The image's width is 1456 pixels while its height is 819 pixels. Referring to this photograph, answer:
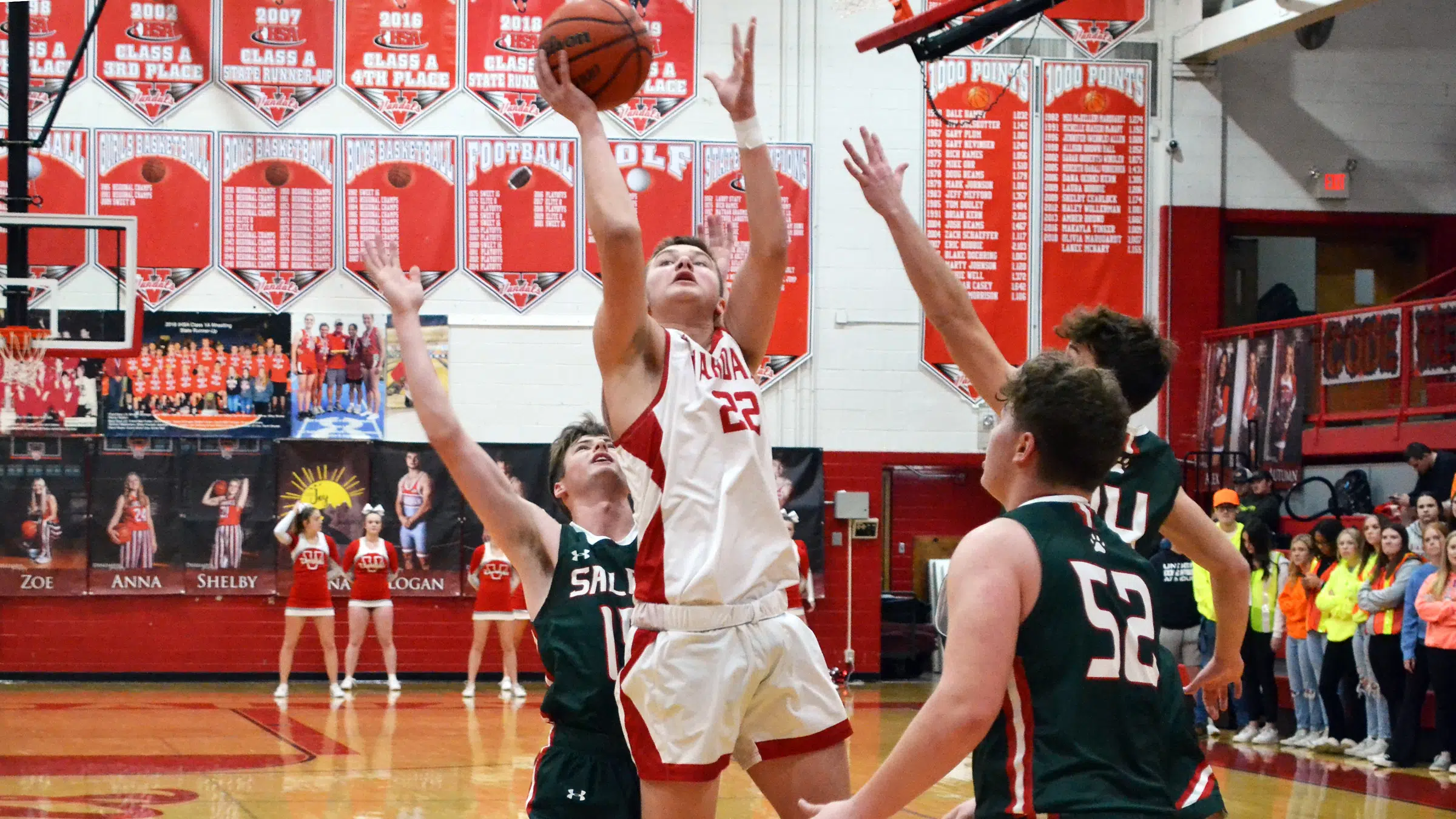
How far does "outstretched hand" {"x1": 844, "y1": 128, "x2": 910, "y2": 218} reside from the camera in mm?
3396

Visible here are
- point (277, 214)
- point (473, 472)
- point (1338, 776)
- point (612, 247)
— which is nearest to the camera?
point (612, 247)

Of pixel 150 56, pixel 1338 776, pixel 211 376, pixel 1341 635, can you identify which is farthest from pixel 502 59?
pixel 1338 776

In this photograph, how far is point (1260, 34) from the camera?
14.9 metres

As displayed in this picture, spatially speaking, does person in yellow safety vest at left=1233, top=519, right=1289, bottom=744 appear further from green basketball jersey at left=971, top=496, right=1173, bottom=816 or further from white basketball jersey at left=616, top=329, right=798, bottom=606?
green basketball jersey at left=971, top=496, right=1173, bottom=816

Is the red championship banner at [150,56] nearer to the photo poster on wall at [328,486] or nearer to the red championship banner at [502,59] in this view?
the red championship banner at [502,59]

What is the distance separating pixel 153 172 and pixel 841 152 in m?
7.00

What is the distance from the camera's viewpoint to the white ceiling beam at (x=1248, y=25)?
1409cm

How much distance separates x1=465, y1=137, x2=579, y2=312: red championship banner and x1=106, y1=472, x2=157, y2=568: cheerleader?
3888mm

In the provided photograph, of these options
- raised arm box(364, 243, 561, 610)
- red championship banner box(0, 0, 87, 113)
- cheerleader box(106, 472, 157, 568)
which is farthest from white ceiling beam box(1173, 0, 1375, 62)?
→ raised arm box(364, 243, 561, 610)

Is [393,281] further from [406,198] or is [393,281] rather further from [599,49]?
[406,198]

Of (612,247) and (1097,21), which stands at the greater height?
(1097,21)

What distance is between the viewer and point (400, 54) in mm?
14992

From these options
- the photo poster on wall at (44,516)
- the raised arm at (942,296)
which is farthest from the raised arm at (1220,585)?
the photo poster on wall at (44,516)

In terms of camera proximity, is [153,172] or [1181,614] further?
[153,172]
